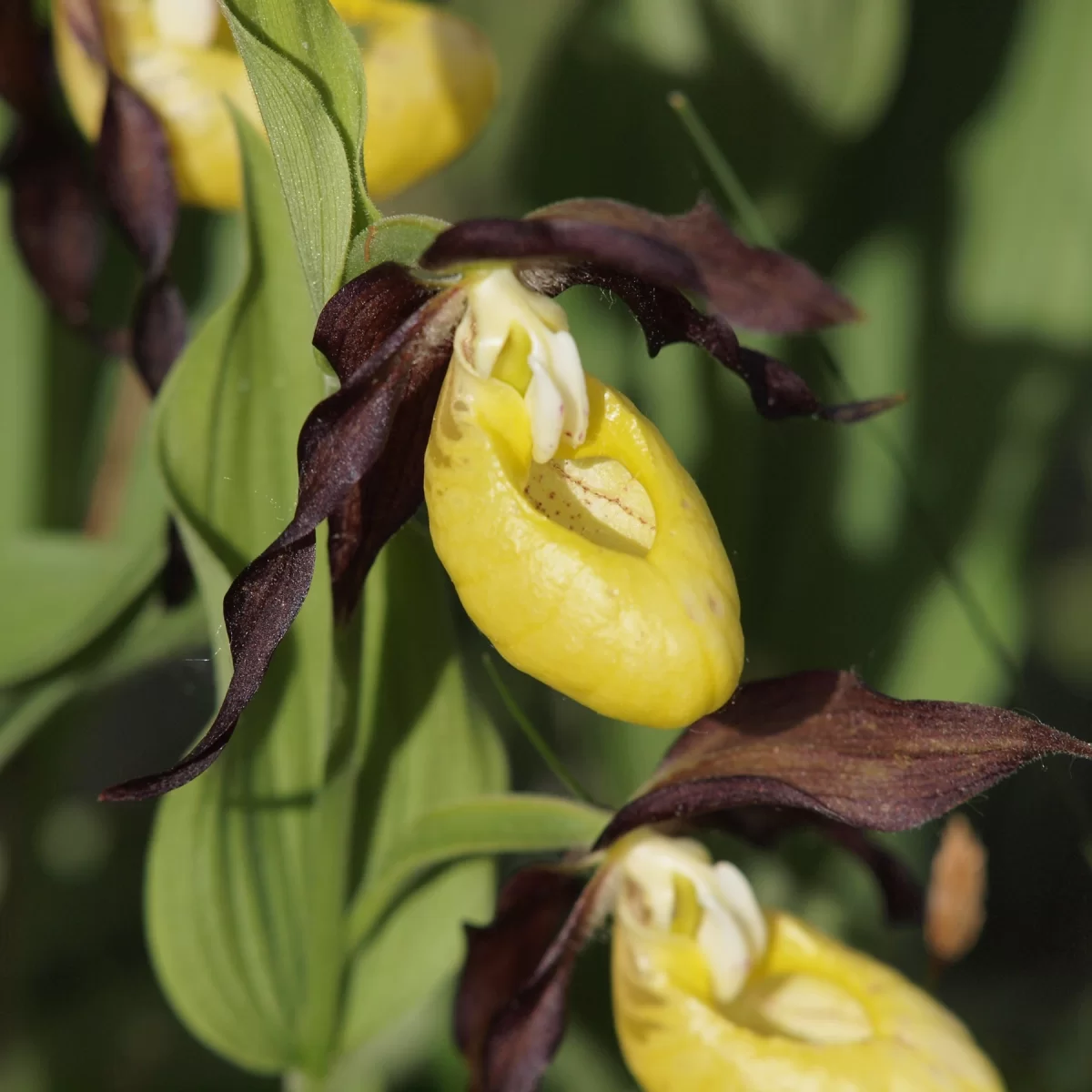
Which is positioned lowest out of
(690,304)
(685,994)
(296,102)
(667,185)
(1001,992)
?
(1001,992)

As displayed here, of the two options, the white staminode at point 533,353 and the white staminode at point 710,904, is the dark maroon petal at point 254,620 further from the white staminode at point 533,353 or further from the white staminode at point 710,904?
the white staminode at point 710,904

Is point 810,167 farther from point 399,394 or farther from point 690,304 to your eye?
point 399,394

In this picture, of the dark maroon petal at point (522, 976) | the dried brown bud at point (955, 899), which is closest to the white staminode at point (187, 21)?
the dark maroon petal at point (522, 976)

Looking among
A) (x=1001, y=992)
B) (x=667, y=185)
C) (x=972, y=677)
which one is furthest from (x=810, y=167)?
(x=1001, y=992)

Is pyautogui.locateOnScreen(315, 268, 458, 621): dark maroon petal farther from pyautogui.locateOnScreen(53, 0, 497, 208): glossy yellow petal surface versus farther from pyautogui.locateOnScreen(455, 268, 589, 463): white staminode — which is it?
pyautogui.locateOnScreen(53, 0, 497, 208): glossy yellow petal surface

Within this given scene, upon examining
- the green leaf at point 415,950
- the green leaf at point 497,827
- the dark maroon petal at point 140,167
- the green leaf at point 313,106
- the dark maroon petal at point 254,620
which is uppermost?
the green leaf at point 313,106

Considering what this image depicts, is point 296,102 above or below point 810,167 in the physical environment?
above

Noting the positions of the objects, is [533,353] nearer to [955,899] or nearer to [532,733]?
[532,733]

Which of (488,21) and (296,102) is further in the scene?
(488,21)

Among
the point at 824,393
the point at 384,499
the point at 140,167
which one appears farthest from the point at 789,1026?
the point at 140,167
